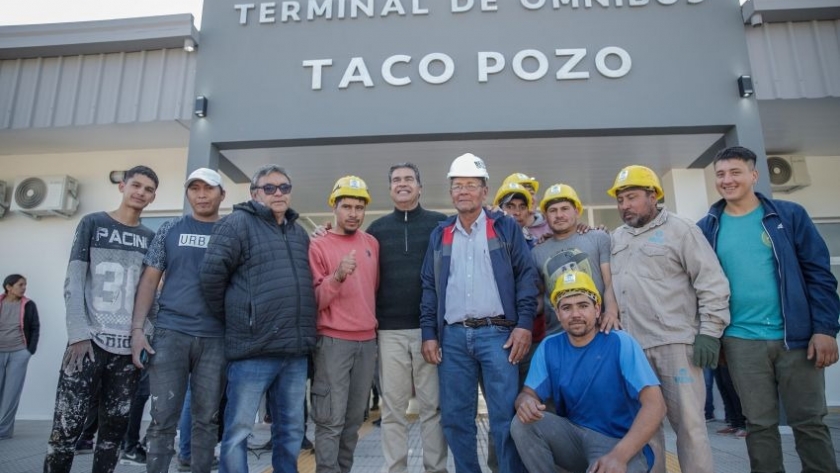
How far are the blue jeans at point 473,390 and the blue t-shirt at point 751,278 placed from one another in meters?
1.39

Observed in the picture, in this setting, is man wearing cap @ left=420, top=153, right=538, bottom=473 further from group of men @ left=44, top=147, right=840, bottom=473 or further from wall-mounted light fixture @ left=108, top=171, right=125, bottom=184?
wall-mounted light fixture @ left=108, top=171, right=125, bottom=184

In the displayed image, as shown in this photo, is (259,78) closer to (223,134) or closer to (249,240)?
(223,134)

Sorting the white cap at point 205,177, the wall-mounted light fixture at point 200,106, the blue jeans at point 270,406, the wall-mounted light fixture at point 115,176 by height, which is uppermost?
the wall-mounted light fixture at point 200,106

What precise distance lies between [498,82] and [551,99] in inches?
22.4

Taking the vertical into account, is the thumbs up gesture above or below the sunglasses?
below

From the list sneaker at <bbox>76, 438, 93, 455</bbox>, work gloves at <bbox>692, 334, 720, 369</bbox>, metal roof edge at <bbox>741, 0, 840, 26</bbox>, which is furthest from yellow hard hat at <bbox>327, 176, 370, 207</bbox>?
metal roof edge at <bbox>741, 0, 840, 26</bbox>

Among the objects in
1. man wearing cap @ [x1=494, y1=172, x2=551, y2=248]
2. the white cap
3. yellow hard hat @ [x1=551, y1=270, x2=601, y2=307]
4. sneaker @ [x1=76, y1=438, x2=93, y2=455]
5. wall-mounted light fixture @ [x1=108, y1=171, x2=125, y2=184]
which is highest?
wall-mounted light fixture @ [x1=108, y1=171, x2=125, y2=184]

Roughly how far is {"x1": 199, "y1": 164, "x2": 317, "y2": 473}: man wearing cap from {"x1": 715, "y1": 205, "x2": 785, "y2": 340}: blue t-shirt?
2.59 metres

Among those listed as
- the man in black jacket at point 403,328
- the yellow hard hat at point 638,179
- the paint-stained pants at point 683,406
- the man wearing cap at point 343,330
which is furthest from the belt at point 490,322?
the yellow hard hat at point 638,179

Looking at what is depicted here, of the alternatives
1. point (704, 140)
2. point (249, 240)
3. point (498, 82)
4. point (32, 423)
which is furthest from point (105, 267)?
point (704, 140)

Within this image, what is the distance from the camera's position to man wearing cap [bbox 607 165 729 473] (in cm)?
275

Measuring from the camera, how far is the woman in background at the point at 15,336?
18.7 ft

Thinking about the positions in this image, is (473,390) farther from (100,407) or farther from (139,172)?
(139,172)

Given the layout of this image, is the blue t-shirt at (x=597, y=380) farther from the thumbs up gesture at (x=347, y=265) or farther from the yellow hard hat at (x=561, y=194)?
the thumbs up gesture at (x=347, y=265)
